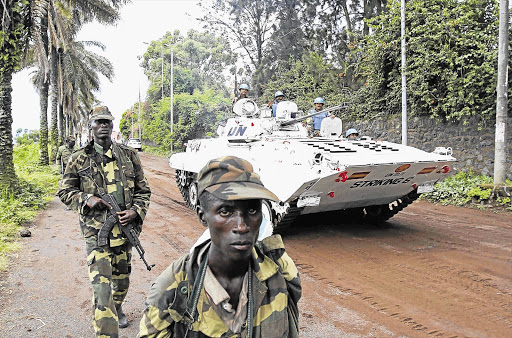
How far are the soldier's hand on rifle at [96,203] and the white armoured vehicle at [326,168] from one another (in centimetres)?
259

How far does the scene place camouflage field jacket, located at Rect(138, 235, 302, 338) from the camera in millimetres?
1338

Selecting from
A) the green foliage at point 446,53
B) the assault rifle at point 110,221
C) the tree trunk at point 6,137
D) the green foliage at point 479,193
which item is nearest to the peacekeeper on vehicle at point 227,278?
the assault rifle at point 110,221

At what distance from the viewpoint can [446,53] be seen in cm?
1128

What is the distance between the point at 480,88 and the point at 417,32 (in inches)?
93.1

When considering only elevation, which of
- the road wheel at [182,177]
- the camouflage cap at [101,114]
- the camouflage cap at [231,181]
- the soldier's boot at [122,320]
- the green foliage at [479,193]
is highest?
the camouflage cap at [101,114]

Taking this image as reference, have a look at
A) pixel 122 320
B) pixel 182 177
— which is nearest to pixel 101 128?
pixel 122 320

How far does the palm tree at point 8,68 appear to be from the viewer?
8.52m

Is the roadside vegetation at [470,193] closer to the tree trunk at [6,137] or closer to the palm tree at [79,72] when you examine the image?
the tree trunk at [6,137]

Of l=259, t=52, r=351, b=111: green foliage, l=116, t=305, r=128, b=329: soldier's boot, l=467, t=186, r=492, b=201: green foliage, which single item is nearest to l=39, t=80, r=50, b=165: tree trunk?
l=259, t=52, r=351, b=111: green foliage

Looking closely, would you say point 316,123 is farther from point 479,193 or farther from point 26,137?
point 26,137

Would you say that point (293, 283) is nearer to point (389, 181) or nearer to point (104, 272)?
point (104, 272)

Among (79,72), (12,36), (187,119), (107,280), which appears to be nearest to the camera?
(107,280)

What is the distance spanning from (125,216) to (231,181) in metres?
2.07

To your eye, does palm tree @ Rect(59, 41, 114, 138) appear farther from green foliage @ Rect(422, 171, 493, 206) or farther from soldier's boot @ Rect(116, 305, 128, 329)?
soldier's boot @ Rect(116, 305, 128, 329)
